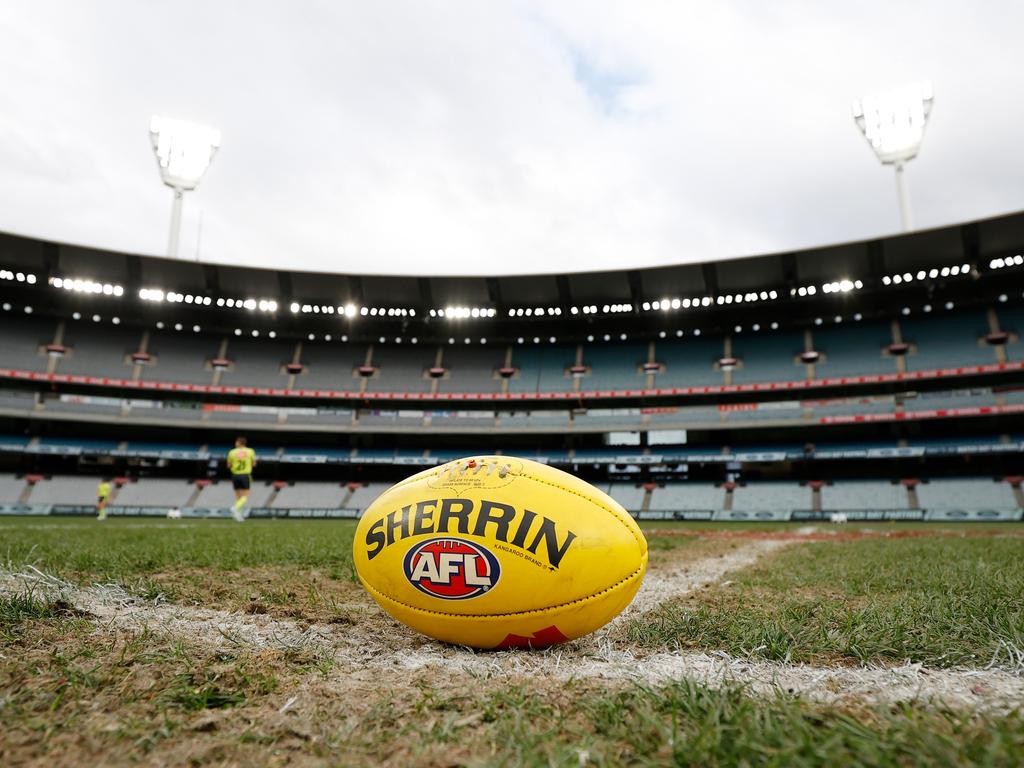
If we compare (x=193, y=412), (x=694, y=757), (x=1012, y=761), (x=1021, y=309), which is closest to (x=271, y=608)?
(x=694, y=757)

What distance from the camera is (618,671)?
2.24m

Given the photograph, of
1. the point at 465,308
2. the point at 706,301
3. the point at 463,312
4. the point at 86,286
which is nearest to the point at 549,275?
the point at 465,308

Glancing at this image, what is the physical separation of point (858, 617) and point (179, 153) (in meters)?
37.7

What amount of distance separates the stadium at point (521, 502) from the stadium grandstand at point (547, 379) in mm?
204

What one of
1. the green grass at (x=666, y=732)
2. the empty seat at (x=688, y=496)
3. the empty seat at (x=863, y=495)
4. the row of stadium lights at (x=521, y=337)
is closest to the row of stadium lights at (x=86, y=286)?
the row of stadium lights at (x=521, y=337)

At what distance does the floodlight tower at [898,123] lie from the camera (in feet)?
96.8

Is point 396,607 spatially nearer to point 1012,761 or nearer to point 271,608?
point 271,608

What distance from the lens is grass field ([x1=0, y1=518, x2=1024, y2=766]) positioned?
4.62 ft

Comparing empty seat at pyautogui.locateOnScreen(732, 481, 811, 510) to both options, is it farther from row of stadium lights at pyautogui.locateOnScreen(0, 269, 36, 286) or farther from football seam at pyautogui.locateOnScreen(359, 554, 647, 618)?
row of stadium lights at pyautogui.locateOnScreen(0, 269, 36, 286)

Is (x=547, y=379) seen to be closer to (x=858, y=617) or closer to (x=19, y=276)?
(x=19, y=276)

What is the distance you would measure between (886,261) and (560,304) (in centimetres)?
1588

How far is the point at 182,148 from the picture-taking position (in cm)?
3184

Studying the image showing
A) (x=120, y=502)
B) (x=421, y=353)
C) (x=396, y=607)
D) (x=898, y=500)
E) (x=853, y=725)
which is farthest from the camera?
(x=421, y=353)

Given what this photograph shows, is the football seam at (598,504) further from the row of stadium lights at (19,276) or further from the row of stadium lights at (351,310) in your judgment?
the row of stadium lights at (19,276)
